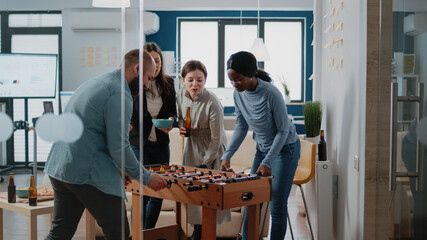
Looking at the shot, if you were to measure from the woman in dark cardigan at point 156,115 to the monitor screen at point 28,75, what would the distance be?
36.2 inches

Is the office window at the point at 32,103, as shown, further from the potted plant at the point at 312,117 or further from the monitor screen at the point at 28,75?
the potted plant at the point at 312,117

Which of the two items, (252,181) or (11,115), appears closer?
(11,115)

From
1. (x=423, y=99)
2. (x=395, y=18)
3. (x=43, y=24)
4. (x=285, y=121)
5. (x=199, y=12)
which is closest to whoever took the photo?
(x=43, y=24)

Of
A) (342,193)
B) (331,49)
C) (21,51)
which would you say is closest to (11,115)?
(21,51)

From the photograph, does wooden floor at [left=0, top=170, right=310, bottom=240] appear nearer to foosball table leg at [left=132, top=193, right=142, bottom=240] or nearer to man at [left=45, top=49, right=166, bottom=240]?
man at [left=45, top=49, right=166, bottom=240]

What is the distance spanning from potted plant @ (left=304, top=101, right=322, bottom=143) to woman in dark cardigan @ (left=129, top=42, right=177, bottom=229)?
128 centimetres

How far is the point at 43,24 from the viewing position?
1696mm

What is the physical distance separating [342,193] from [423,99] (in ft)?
4.82

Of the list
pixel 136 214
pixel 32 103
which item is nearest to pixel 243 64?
pixel 136 214

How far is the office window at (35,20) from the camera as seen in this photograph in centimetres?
167

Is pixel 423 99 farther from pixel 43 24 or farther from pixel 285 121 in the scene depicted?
pixel 43 24

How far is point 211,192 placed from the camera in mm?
2488

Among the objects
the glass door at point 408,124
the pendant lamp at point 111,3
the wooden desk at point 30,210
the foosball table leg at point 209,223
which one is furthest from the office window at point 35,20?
the glass door at point 408,124

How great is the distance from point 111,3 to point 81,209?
2.68 ft
